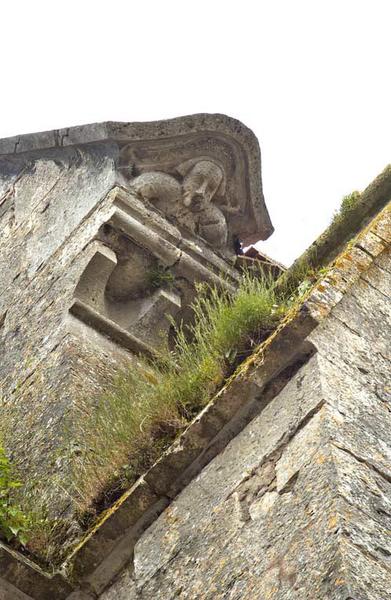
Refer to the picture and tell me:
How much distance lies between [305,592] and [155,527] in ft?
3.57

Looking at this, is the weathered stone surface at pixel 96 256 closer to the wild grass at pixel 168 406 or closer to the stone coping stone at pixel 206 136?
the stone coping stone at pixel 206 136

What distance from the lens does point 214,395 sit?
15.4 ft

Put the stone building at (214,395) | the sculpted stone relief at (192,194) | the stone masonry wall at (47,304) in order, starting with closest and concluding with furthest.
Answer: the stone building at (214,395) → the stone masonry wall at (47,304) → the sculpted stone relief at (192,194)

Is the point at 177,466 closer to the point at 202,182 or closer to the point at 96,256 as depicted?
the point at 96,256

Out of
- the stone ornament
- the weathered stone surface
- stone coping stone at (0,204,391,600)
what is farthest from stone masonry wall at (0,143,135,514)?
stone coping stone at (0,204,391,600)

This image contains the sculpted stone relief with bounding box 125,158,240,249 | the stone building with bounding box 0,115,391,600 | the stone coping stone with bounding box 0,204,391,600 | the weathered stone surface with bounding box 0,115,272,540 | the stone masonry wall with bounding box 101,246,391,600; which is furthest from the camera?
the sculpted stone relief with bounding box 125,158,240,249

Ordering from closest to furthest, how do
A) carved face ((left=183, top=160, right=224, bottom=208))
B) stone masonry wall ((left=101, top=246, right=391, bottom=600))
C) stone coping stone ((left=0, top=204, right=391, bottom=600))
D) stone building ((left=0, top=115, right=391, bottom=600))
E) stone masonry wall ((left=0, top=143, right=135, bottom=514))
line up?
stone masonry wall ((left=101, top=246, right=391, bottom=600)) → stone building ((left=0, top=115, right=391, bottom=600)) → stone coping stone ((left=0, top=204, right=391, bottom=600)) → stone masonry wall ((left=0, top=143, right=135, bottom=514)) → carved face ((left=183, top=160, right=224, bottom=208))

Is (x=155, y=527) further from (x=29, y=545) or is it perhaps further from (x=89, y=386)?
(x=89, y=386)

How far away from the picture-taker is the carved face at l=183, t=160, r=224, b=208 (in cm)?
724

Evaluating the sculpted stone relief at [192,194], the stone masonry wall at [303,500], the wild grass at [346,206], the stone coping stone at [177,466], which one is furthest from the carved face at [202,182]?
the stone coping stone at [177,466]

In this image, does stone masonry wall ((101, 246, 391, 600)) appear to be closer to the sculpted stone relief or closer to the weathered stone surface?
the weathered stone surface

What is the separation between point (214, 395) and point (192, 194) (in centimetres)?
276

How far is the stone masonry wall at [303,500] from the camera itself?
A: 11.8ft

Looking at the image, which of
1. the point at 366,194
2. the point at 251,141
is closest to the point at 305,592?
the point at 366,194
